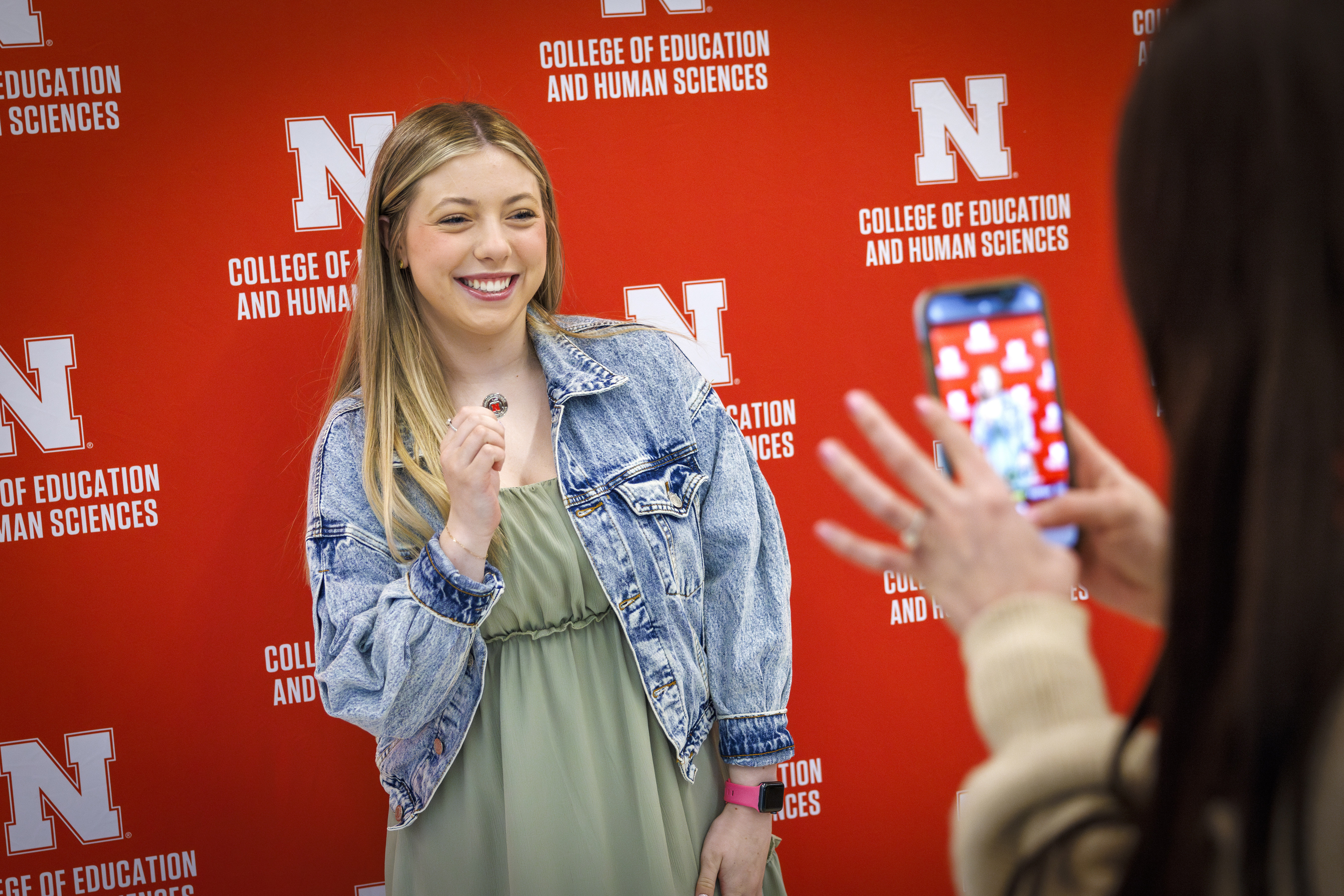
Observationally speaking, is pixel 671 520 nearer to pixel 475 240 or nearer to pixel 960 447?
pixel 475 240

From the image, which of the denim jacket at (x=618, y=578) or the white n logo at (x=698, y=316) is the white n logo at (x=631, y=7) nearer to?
the white n logo at (x=698, y=316)

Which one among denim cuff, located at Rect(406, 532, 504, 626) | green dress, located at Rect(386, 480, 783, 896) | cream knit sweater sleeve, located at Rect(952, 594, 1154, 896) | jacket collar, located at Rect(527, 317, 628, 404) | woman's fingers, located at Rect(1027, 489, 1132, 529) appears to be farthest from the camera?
jacket collar, located at Rect(527, 317, 628, 404)

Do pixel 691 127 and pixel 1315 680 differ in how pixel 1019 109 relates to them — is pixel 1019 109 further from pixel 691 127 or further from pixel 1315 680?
pixel 1315 680

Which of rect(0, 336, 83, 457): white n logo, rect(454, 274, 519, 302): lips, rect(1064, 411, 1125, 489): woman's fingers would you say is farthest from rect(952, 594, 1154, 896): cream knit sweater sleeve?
rect(0, 336, 83, 457): white n logo

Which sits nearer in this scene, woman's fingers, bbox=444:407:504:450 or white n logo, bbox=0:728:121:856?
woman's fingers, bbox=444:407:504:450

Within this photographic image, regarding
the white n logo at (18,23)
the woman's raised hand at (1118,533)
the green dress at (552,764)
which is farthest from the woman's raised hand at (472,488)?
the white n logo at (18,23)

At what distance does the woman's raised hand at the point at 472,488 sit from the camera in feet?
4.66

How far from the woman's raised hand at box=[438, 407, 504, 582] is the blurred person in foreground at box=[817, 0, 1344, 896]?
862 mm

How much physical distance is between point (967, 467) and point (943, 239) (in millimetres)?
1550

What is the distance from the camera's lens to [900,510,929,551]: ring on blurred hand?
800 mm

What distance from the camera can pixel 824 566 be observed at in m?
2.20

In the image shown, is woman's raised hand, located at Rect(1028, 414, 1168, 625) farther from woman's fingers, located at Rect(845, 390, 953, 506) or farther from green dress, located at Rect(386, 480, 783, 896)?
green dress, located at Rect(386, 480, 783, 896)

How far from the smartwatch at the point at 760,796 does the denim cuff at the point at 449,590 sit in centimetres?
53

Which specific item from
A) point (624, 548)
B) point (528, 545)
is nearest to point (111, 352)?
point (528, 545)
